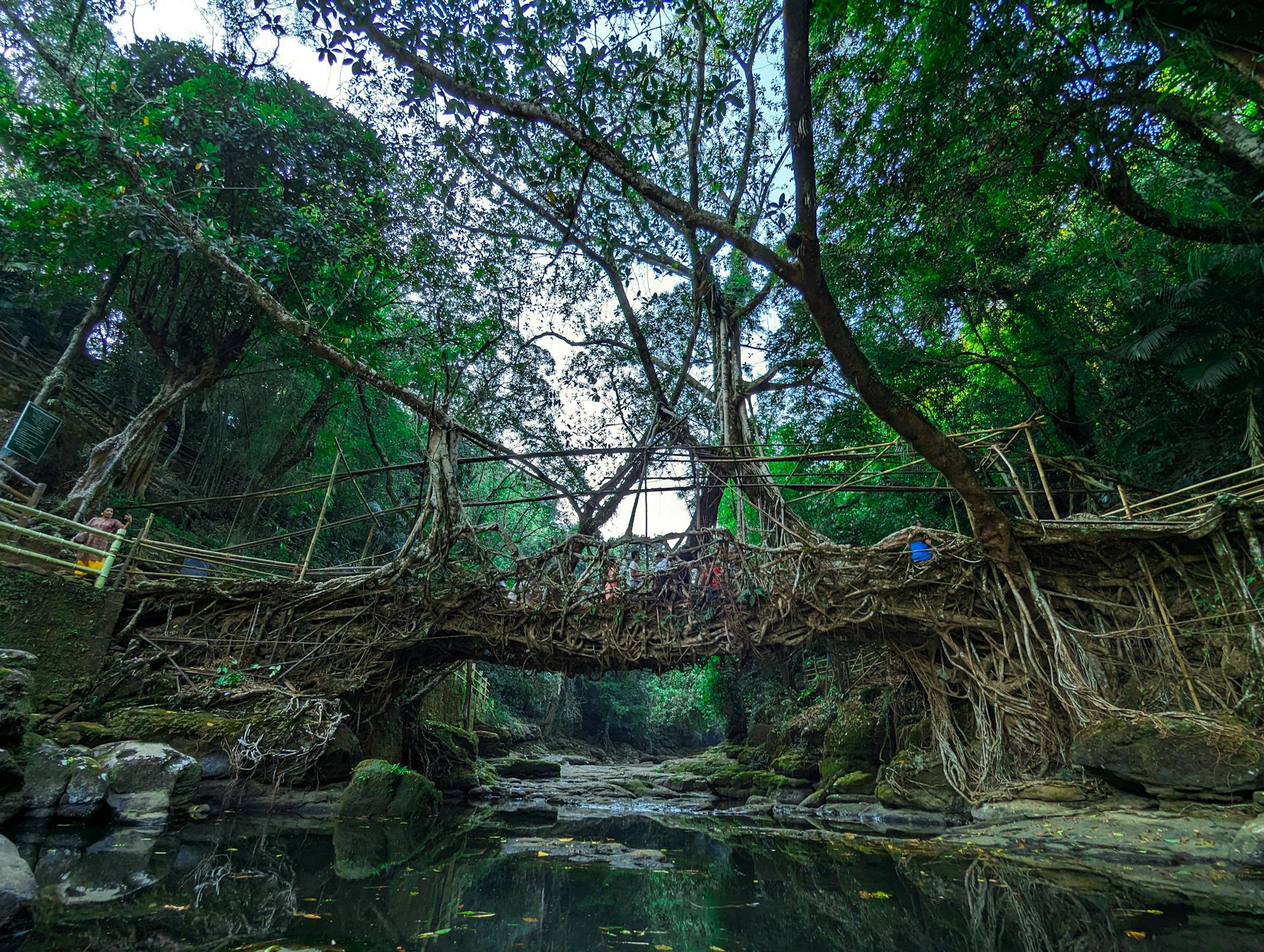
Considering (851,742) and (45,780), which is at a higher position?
(851,742)

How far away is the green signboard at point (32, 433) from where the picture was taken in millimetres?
8289

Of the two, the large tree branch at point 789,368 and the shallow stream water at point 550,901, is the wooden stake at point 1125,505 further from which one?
the large tree branch at point 789,368

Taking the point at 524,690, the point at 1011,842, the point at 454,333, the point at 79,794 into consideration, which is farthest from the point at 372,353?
the point at 524,690

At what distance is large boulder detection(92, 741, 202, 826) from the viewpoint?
437 centimetres

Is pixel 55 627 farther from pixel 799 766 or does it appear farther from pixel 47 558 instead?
pixel 799 766

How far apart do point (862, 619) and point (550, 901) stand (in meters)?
4.71

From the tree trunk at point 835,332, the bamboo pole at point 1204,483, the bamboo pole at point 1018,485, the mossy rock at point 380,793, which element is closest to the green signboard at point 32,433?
the mossy rock at point 380,793

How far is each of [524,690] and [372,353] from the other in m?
13.3

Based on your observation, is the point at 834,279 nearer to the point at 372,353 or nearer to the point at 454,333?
the point at 454,333

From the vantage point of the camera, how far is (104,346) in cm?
1241

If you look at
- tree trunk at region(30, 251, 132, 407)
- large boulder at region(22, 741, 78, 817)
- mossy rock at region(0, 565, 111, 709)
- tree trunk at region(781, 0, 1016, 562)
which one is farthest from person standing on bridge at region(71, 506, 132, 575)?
tree trunk at region(781, 0, 1016, 562)

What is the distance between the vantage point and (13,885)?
83.1 inches

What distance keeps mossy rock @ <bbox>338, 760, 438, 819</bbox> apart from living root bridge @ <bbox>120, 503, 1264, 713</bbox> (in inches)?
55.1

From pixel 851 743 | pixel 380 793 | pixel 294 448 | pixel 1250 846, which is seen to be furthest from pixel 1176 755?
pixel 294 448
